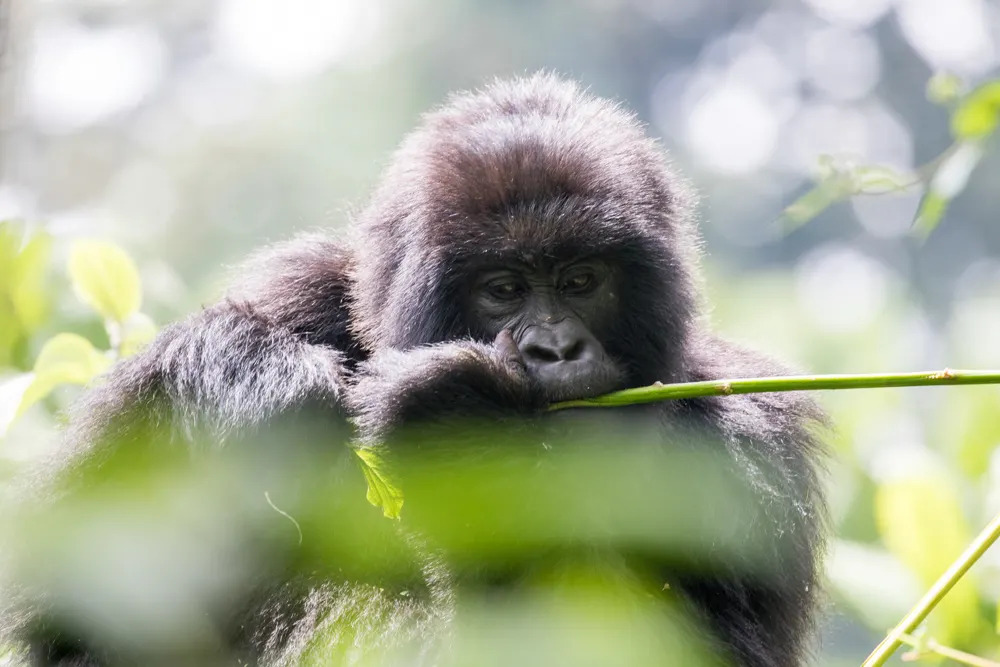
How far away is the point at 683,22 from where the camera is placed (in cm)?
1964

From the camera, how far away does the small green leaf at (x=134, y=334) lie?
2727mm

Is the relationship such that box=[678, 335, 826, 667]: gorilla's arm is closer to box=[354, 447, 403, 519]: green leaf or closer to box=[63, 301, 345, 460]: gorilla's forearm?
box=[63, 301, 345, 460]: gorilla's forearm

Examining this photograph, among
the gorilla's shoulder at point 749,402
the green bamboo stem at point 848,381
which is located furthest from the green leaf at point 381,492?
the gorilla's shoulder at point 749,402

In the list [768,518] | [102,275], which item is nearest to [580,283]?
[768,518]

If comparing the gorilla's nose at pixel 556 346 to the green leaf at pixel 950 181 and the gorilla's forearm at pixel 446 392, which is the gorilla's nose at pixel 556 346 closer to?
the gorilla's forearm at pixel 446 392

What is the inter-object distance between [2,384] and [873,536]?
81.2 inches

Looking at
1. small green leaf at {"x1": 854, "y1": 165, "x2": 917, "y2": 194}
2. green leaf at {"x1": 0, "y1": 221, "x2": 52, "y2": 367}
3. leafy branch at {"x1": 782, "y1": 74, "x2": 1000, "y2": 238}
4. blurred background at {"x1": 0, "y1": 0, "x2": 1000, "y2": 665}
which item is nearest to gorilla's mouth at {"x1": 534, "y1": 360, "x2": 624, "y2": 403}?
leafy branch at {"x1": 782, "y1": 74, "x2": 1000, "y2": 238}

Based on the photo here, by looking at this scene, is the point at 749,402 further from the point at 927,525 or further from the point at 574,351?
the point at 574,351

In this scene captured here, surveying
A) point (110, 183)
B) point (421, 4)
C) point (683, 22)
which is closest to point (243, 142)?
point (110, 183)

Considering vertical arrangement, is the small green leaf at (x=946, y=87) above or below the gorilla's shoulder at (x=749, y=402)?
above

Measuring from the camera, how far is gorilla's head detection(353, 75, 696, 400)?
253cm

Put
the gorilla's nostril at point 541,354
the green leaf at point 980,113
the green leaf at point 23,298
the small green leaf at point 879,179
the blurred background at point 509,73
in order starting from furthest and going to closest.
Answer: the blurred background at point 509,73, the green leaf at point 23,298, the gorilla's nostril at point 541,354, the small green leaf at point 879,179, the green leaf at point 980,113

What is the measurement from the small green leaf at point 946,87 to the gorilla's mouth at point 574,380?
76 centimetres

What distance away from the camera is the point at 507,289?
2.56m
